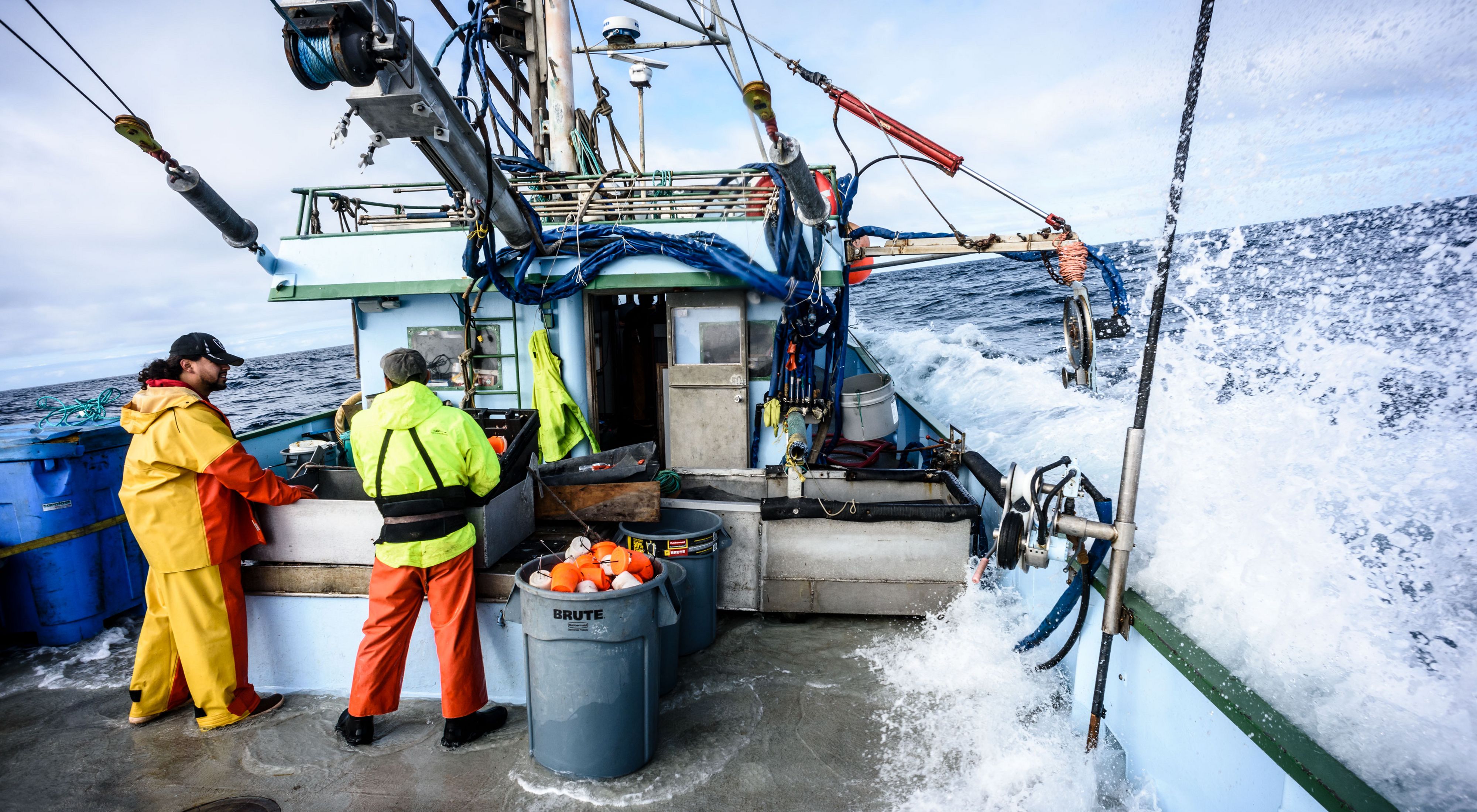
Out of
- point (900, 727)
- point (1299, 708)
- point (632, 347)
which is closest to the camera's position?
point (1299, 708)

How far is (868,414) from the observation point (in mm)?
6883

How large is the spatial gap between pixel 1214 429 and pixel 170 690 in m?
6.31

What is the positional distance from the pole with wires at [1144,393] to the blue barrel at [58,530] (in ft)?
20.1

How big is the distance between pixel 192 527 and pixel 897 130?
18.0ft

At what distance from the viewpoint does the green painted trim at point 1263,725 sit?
1934 mm

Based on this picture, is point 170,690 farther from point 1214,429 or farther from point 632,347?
point 1214,429

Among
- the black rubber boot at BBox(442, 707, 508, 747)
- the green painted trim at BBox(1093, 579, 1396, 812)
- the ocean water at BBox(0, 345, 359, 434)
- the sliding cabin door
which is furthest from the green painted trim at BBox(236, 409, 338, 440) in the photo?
the green painted trim at BBox(1093, 579, 1396, 812)

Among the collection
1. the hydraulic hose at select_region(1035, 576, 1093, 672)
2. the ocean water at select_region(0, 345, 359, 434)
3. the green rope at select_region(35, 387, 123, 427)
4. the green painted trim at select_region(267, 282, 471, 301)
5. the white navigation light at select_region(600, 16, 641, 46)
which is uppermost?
the white navigation light at select_region(600, 16, 641, 46)

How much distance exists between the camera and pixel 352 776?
3.51 metres

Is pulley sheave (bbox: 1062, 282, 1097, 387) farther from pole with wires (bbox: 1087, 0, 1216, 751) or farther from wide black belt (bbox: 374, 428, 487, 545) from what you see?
wide black belt (bbox: 374, 428, 487, 545)

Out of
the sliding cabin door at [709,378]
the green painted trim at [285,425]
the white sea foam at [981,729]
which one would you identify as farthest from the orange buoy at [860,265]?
the green painted trim at [285,425]

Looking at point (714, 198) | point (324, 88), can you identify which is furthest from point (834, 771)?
point (714, 198)

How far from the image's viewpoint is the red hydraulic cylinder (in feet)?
19.2

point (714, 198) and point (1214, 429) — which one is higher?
point (714, 198)
